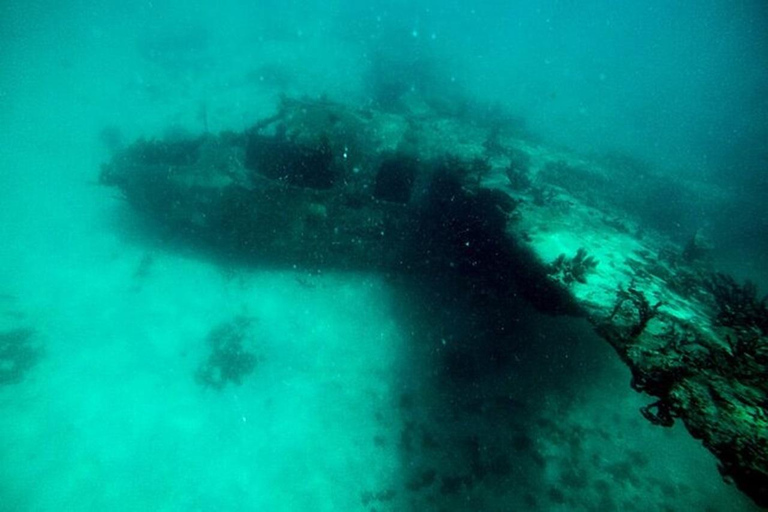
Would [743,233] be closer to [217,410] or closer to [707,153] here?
[217,410]

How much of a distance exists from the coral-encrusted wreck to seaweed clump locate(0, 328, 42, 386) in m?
4.84

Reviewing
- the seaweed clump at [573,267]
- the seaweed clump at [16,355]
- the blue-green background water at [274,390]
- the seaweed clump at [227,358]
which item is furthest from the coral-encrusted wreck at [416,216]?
the seaweed clump at [16,355]

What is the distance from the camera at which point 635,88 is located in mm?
53656

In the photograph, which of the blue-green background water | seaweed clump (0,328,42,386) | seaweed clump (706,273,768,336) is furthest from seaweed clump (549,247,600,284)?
seaweed clump (0,328,42,386)

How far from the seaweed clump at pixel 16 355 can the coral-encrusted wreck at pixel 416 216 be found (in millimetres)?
4836

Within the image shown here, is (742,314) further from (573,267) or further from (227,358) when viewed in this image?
(227,358)

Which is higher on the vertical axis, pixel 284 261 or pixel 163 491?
pixel 284 261

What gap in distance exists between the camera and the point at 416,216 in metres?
9.16

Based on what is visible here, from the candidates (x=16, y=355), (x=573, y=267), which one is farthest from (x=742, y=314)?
(x=16, y=355)

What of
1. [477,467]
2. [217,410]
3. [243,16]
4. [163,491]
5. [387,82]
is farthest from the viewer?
[243,16]

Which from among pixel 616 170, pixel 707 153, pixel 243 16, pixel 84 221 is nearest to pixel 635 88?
pixel 707 153

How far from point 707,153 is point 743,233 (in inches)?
967

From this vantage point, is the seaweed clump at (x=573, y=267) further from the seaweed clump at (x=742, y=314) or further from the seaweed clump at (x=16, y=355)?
the seaweed clump at (x=16, y=355)

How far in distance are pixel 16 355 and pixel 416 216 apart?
11.7 meters
